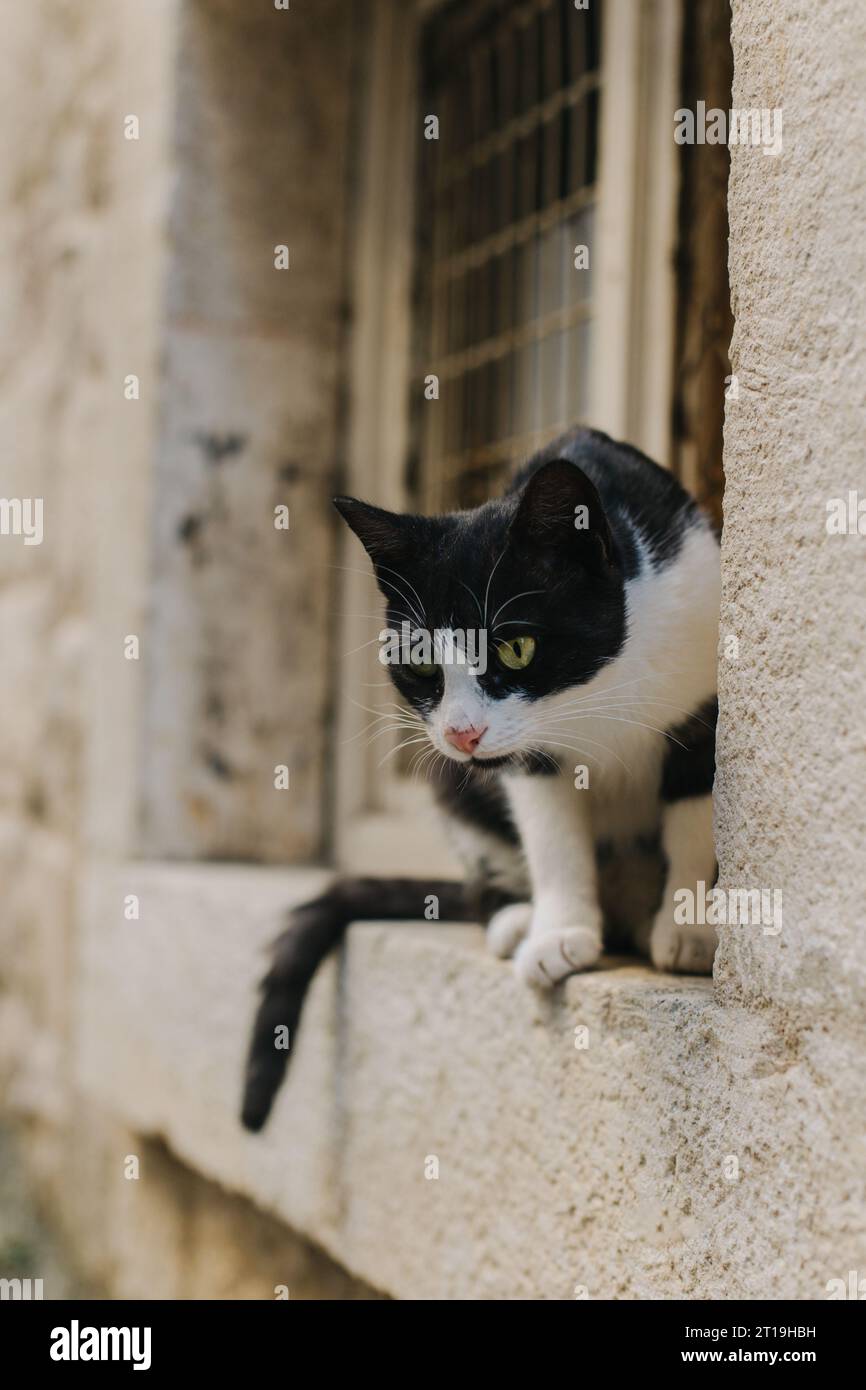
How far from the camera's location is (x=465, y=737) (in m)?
1.57

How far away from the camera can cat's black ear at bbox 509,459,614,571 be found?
5.00ft

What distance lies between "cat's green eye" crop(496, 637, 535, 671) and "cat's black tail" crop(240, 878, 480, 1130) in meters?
0.60

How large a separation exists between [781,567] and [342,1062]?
130cm

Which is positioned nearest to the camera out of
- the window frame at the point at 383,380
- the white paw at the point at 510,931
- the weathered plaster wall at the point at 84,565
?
the white paw at the point at 510,931

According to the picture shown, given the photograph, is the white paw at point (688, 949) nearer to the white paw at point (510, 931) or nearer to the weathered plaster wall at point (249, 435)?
the white paw at point (510, 931)

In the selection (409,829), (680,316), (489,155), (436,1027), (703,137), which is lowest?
(436,1027)

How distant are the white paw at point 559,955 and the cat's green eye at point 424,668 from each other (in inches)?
13.7

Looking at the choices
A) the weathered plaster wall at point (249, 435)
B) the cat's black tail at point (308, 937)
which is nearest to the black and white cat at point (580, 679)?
the cat's black tail at point (308, 937)

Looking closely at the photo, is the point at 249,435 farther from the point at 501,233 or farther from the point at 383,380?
the point at 501,233

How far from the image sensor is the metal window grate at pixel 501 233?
2627 mm

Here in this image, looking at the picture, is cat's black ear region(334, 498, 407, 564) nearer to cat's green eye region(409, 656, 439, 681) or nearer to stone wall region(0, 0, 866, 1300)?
cat's green eye region(409, 656, 439, 681)
